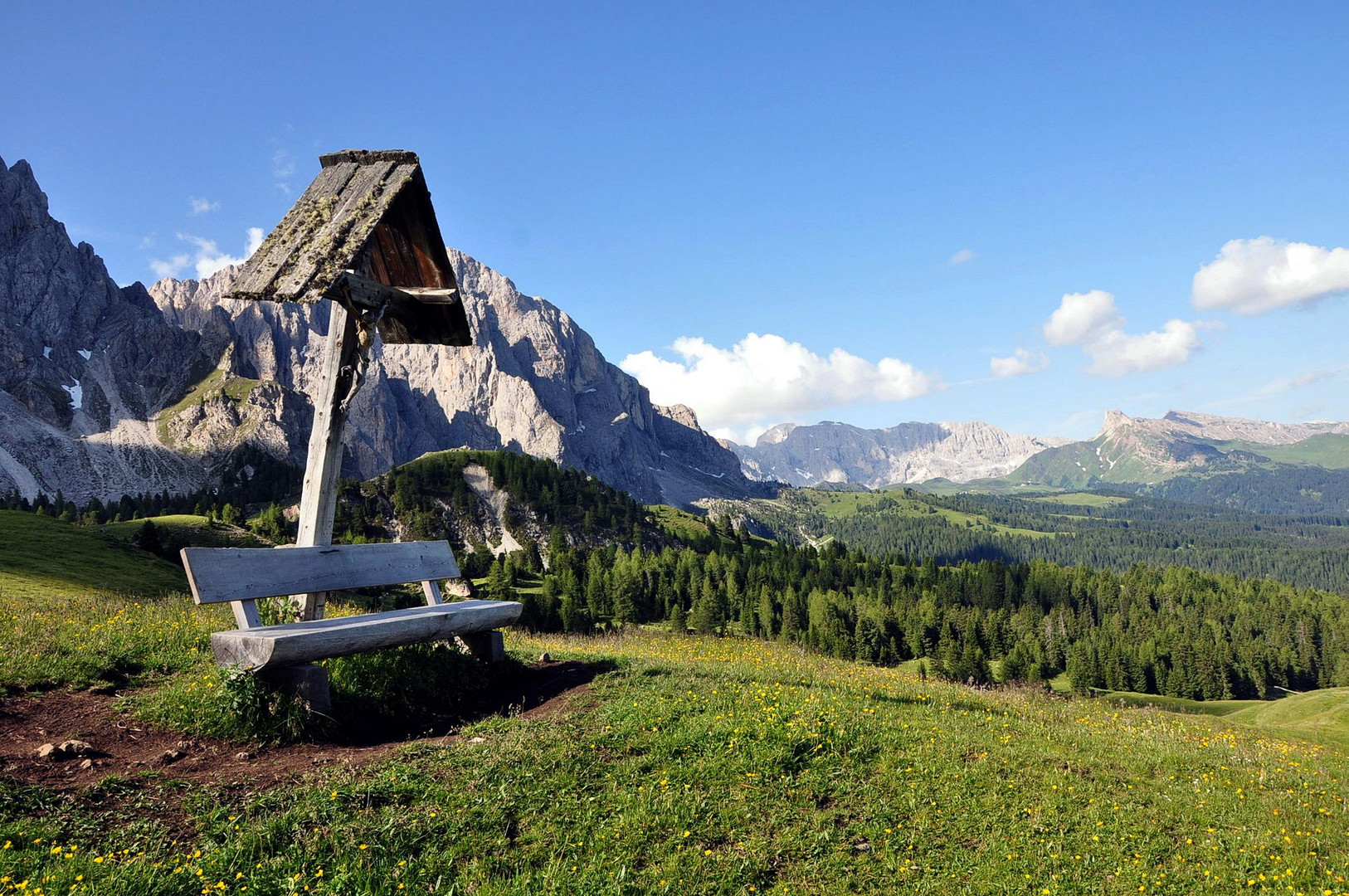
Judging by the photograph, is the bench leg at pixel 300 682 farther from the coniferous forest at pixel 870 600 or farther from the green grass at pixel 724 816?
the coniferous forest at pixel 870 600

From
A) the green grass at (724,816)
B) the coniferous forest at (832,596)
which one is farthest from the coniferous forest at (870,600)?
the green grass at (724,816)

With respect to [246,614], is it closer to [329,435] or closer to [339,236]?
[329,435]

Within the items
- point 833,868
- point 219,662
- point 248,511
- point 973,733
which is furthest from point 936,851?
point 248,511

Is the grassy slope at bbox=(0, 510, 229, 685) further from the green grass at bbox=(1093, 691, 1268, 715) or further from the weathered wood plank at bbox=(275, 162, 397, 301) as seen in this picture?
the green grass at bbox=(1093, 691, 1268, 715)

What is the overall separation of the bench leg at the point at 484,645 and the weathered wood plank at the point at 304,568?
1.23 meters

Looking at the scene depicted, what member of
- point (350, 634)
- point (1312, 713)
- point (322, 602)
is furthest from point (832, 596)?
point (350, 634)

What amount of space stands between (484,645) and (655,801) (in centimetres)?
605

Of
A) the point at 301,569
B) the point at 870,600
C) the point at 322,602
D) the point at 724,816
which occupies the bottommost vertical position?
the point at 870,600

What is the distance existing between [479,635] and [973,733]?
8340 millimetres

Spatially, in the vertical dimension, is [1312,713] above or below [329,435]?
below

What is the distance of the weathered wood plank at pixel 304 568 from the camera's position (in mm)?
8906

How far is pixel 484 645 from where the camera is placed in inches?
497

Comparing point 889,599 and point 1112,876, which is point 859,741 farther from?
point 889,599

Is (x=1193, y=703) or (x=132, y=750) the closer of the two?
(x=132, y=750)
